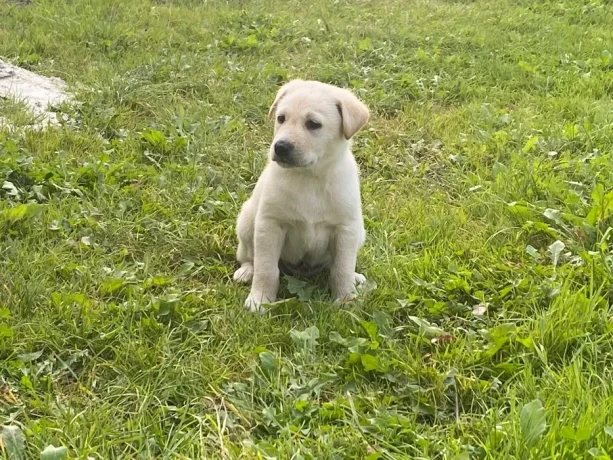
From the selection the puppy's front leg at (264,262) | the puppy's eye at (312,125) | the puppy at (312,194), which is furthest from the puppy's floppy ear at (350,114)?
the puppy's front leg at (264,262)

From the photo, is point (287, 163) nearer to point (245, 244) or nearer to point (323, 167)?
point (323, 167)

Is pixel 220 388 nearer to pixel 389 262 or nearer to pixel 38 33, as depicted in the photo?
pixel 389 262

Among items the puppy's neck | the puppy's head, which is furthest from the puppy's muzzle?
the puppy's neck

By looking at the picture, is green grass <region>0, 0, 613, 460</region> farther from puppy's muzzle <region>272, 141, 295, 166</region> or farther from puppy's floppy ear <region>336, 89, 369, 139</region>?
puppy's floppy ear <region>336, 89, 369, 139</region>

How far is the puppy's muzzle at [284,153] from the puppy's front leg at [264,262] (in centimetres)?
33

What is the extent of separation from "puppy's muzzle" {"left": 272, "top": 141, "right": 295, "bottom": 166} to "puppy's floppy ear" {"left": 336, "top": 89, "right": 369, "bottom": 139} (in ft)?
1.11

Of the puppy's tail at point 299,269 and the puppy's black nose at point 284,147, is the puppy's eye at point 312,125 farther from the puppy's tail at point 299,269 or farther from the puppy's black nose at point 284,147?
the puppy's tail at point 299,269

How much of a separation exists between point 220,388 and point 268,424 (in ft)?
0.99

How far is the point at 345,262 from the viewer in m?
3.21

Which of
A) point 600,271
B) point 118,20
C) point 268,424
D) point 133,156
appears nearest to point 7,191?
point 133,156

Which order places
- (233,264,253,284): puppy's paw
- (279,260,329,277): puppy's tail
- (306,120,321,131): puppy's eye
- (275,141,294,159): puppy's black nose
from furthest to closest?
(279,260,329,277): puppy's tail < (233,264,253,284): puppy's paw < (306,120,321,131): puppy's eye < (275,141,294,159): puppy's black nose

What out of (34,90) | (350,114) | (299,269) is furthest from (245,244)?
(34,90)

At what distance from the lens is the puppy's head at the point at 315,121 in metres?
3.02

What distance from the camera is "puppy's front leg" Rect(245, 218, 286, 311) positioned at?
315 centimetres
